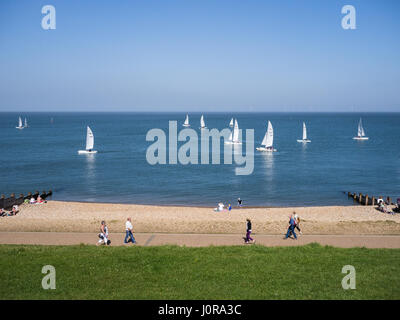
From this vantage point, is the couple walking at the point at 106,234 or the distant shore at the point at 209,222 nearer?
the couple walking at the point at 106,234

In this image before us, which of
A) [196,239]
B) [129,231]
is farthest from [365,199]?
[129,231]

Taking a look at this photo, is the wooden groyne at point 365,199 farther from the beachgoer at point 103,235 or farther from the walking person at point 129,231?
the beachgoer at point 103,235

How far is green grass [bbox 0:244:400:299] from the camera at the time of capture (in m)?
12.8

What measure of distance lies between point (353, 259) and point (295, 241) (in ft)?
16.3

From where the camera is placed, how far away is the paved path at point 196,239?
20.7m

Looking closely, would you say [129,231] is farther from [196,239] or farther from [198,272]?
[198,272]

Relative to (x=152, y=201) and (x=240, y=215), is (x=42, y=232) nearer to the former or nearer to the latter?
(x=240, y=215)

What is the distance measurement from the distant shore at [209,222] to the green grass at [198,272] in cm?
673

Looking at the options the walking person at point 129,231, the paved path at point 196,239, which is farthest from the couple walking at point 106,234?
the paved path at point 196,239

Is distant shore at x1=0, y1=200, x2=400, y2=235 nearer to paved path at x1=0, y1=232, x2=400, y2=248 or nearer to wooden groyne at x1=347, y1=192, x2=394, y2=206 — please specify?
paved path at x1=0, y1=232, x2=400, y2=248

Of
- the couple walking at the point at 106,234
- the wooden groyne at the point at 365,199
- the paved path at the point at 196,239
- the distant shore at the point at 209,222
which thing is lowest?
the wooden groyne at the point at 365,199

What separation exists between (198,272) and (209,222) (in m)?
13.0

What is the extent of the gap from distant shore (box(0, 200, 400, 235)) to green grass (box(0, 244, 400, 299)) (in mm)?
6734

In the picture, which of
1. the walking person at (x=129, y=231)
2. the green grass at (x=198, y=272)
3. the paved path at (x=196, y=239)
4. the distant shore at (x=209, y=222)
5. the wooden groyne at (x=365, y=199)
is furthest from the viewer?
the wooden groyne at (x=365, y=199)
